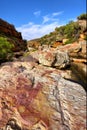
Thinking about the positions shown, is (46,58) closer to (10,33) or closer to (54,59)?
(54,59)

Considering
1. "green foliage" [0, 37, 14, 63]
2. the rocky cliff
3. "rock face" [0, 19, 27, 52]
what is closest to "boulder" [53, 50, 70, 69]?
the rocky cliff

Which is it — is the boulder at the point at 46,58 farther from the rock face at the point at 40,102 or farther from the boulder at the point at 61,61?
the rock face at the point at 40,102

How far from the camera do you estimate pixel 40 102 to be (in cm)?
1638

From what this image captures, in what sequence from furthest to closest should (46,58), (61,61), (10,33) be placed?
1. (10,33)
2. (61,61)
3. (46,58)

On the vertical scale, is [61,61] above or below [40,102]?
above

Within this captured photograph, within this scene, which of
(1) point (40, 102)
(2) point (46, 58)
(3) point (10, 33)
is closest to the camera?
(1) point (40, 102)

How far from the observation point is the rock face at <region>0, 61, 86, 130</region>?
1550cm

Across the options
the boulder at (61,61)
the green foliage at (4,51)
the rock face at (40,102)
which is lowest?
the rock face at (40,102)

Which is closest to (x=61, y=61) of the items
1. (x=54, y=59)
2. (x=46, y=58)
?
(x=54, y=59)

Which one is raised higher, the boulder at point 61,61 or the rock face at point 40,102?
the boulder at point 61,61

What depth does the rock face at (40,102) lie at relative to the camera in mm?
15500

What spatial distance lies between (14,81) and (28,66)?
2.79 metres

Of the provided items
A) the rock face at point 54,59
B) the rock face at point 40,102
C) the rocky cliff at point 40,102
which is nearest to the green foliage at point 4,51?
the rock face at point 54,59

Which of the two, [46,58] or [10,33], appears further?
[10,33]
